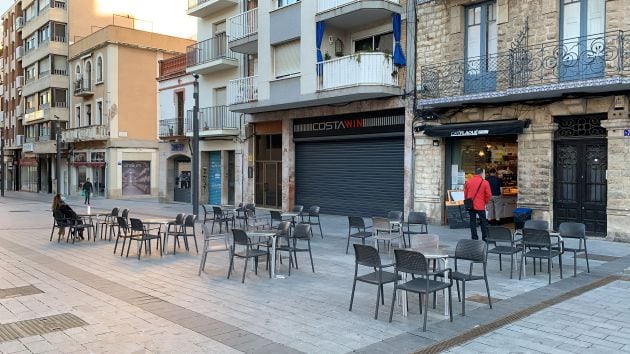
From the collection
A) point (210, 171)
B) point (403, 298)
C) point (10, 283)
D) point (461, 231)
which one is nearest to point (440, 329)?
point (403, 298)

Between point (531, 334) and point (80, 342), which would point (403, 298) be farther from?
point (80, 342)

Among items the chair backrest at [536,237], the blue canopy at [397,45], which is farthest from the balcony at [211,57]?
the chair backrest at [536,237]

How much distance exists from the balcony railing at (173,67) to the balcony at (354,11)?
11508 mm

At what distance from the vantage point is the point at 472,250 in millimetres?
6902

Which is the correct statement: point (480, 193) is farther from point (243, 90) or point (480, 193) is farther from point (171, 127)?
point (171, 127)

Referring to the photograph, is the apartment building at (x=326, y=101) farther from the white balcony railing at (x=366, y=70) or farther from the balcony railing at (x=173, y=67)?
the balcony railing at (x=173, y=67)

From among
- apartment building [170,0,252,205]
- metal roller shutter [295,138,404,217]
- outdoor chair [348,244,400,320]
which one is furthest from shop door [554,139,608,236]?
apartment building [170,0,252,205]

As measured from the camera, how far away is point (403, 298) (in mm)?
6387

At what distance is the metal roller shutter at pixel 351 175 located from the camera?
58.9 feet

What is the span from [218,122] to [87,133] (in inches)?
627

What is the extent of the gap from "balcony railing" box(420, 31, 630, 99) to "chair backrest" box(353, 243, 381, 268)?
346 inches

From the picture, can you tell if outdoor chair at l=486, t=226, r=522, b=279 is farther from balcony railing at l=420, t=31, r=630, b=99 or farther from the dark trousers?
balcony railing at l=420, t=31, r=630, b=99

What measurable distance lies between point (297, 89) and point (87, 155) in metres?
24.5

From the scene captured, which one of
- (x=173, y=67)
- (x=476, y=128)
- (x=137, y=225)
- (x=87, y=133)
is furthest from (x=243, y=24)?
(x=87, y=133)
